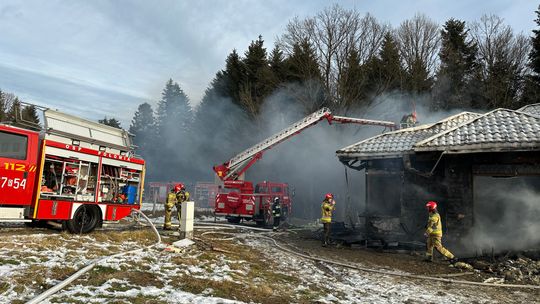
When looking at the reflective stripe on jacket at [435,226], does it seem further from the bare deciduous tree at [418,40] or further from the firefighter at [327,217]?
the bare deciduous tree at [418,40]

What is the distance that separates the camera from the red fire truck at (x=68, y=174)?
331 inches

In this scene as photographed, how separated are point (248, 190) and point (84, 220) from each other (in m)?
9.74

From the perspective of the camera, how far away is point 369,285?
729cm

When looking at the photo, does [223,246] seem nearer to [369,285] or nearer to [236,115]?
[369,285]

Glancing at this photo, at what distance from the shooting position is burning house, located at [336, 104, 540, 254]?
10461 mm

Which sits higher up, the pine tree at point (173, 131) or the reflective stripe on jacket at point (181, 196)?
the pine tree at point (173, 131)

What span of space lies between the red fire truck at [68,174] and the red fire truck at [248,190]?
23.0ft

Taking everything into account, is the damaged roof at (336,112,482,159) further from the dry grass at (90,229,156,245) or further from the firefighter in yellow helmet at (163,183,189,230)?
the dry grass at (90,229,156,245)

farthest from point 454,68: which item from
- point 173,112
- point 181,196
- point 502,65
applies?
point 173,112

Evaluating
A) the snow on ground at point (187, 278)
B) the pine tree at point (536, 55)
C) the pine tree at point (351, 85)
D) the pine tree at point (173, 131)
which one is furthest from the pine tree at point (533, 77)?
the pine tree at point (173, 131)

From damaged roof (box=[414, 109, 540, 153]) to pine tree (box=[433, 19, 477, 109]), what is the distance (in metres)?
17.9

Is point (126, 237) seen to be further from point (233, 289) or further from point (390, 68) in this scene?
point (390, 68)

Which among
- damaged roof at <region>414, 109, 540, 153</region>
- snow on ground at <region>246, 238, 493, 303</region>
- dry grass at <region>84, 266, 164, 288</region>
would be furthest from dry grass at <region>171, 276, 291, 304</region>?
damaged roof at <region>414, 109, 540, 153</region>

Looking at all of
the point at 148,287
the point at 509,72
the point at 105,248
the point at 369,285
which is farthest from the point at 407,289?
the point at 509,72
